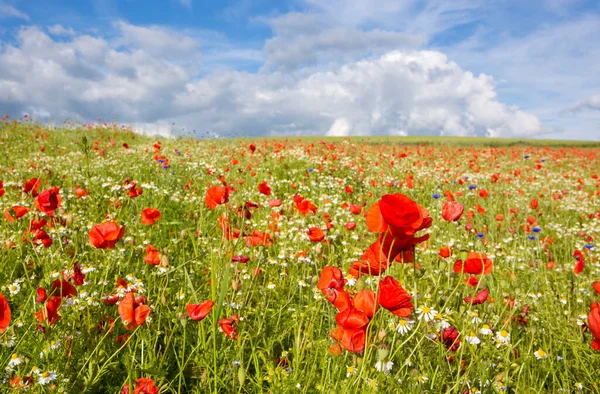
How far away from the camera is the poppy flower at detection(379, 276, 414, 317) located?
1.25m

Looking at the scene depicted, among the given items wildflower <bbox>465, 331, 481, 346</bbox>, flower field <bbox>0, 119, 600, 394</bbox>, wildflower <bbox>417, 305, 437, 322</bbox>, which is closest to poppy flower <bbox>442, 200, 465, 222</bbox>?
flower field <bbox>0, 119, 600, 394</bbox>

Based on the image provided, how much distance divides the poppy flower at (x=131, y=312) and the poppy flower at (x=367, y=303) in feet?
2.77

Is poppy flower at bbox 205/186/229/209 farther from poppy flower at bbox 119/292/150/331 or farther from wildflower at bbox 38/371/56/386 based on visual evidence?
wildflower at bbox 38/371/56/386

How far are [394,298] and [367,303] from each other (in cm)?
9

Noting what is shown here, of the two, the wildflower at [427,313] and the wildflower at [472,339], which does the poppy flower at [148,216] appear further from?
the wildflower at [472,339]

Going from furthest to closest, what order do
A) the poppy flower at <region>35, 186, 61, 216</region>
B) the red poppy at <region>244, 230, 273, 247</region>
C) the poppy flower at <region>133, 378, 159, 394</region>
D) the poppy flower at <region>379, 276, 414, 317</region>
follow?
1. the red poppy at <region>244, 230, 273, 247</region>
2. the poppy flower at <region>35, 186, 61, 216</region>
3. the poppy flower at <region>133, 378, 159, 394</region>
4. the poppy flower at <region>379, 276, 414, 317</region>

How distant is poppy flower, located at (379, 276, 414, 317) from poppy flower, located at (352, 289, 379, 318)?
0.03 meters

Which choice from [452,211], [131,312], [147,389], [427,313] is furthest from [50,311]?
[452,211]

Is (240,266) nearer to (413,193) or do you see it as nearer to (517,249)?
(517,249)

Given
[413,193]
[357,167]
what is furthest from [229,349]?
[357,167]

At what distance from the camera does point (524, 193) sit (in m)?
8.62

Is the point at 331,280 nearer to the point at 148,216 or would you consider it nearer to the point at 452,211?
the point at 452,211

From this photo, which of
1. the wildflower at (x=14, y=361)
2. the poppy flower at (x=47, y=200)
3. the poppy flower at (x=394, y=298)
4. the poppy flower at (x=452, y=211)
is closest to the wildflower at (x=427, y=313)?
the poppy flower at (x=452, y=211)

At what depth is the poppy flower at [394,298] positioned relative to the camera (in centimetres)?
125
